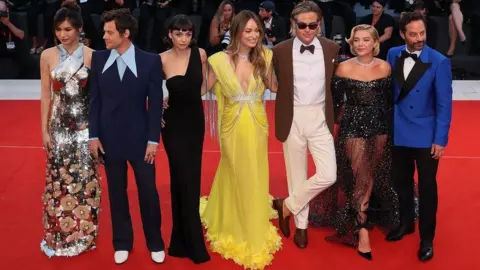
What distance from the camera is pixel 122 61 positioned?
3816 mm

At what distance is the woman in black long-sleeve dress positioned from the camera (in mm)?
3916

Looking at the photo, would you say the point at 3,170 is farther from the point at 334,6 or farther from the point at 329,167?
the point at 334,6

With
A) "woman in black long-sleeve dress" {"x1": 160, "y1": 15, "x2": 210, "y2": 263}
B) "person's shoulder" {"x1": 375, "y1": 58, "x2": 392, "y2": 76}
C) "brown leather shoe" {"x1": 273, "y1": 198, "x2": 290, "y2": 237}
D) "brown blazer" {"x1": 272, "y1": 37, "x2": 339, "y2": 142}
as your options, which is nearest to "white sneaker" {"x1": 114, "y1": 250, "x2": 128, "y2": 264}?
"woman in black long-sleeve dress" {"x1": 160, "y1": 15, "x2": 210, "y2": 263}

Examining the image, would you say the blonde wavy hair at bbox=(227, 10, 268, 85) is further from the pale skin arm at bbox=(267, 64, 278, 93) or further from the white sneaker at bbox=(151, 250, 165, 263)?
the white sneaker at bbox=(151, 250, 165, 263)

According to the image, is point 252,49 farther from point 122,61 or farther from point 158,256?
point 158,256

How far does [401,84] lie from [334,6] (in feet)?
21.1

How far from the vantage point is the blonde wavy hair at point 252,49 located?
396cm

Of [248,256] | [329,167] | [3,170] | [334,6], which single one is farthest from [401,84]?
[334,6]

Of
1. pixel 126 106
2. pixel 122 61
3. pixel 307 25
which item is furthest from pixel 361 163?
pixel 122 61

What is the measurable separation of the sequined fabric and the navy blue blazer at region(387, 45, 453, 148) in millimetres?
1961

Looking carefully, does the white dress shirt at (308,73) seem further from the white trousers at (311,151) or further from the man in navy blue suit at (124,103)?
the man in navy blue suit at (124,103)

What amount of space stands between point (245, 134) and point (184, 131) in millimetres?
384

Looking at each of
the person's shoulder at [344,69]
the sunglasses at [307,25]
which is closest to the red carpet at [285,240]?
the person's shoulder at [344,69]

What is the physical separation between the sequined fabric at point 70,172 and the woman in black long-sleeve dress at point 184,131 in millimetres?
539
